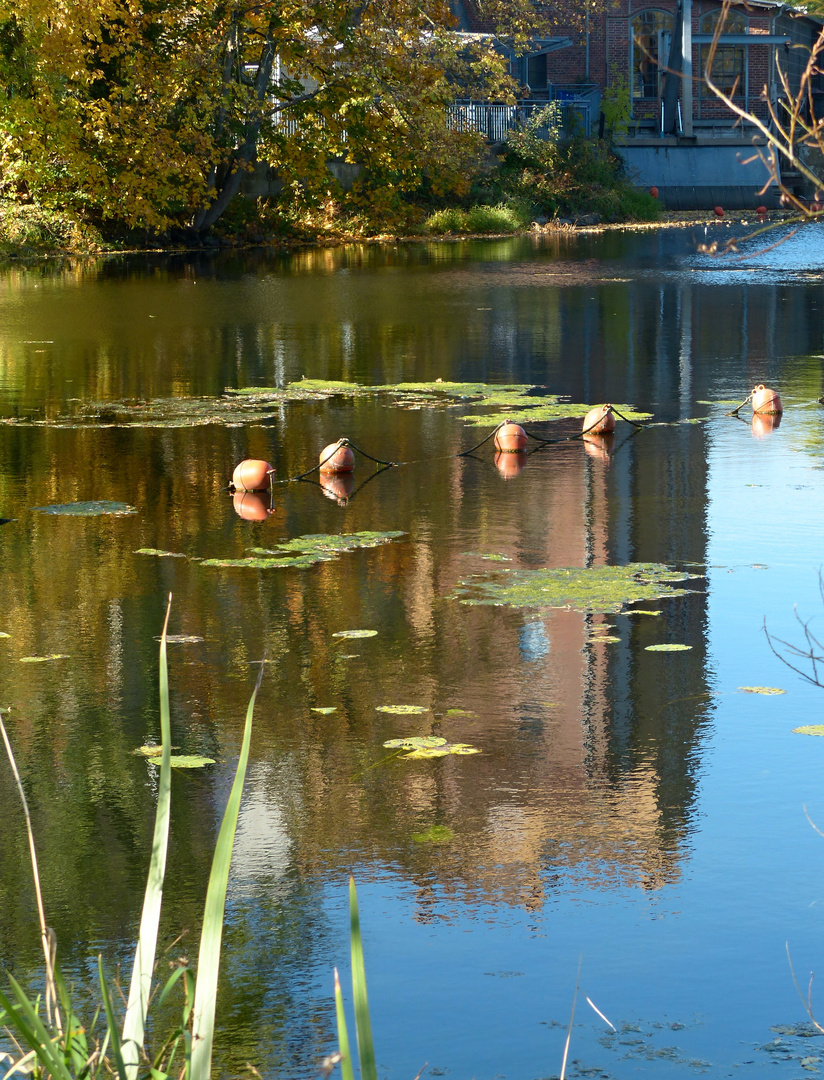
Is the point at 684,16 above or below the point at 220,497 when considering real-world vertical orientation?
above

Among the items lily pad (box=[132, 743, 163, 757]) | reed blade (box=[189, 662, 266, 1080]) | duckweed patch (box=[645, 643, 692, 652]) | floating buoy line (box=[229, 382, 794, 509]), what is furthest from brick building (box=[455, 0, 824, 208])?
reed blade (box=[189, 662, 266, 1080])

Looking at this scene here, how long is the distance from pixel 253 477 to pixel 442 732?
15.7ft

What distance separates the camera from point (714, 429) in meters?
12.6

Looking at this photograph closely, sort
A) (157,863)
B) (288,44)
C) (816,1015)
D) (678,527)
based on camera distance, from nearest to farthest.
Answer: (157,863) < (816,1015) < (678,527) < (288,44)

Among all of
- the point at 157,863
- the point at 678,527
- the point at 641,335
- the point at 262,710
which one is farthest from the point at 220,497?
the point at 641,335

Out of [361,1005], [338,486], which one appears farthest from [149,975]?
[338,486]

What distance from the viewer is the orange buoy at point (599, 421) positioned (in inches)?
488

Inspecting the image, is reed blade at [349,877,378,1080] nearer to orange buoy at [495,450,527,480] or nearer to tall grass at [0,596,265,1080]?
tall grass at [0,596,265,1080]

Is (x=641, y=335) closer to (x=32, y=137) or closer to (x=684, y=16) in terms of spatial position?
Answer: (x=32, y=137)

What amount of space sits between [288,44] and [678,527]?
31094 millimetres

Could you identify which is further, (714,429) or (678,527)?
(714,429)

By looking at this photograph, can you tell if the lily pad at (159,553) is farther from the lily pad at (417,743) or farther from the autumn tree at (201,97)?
the autumn tree at (201,97)

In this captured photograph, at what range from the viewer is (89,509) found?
983 centimetres

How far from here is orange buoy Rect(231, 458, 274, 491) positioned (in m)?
10.3
